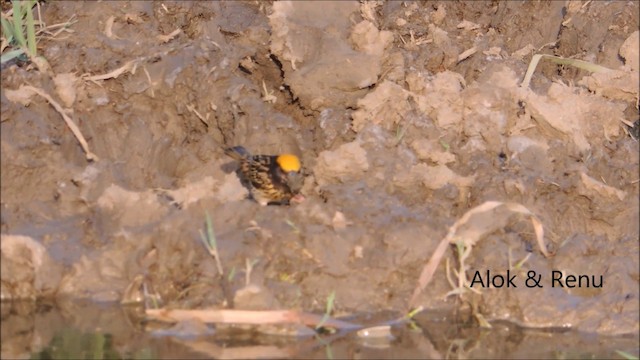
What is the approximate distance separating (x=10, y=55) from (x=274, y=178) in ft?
6.58

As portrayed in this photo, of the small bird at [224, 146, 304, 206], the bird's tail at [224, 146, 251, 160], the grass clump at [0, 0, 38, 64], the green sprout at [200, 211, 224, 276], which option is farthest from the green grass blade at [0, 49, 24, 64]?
the green sprout at [200, 211, 224, 276]

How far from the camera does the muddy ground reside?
7.24 metres

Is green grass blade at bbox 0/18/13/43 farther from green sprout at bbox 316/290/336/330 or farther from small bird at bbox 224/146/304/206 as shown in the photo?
green sprout at bbox 316/290/336/330

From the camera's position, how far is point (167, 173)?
328 inches

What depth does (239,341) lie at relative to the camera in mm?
6711

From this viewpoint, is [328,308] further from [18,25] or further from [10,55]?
[18,25]

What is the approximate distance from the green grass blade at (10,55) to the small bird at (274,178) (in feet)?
5.73

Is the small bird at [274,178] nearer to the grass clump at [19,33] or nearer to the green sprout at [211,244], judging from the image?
the green sprout at [211,244]

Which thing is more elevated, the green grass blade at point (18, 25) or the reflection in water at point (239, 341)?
the green grass blade at point (18, 25)

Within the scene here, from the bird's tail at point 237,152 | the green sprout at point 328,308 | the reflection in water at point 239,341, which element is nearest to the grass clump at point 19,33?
the bird's tail at point 237,152

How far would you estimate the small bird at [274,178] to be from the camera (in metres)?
7.75

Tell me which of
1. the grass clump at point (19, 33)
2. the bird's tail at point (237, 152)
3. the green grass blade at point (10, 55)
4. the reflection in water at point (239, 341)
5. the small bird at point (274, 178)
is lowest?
the reflection in water at point (239, 341)

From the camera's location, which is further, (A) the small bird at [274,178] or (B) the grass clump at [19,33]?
(B) the grass clump at [19,33]

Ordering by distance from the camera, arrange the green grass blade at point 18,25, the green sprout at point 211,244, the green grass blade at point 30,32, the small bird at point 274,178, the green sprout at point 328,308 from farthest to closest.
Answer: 1. the green grass blade at point 30,32
2. the green grass blade at point 18,25
3. the small bird at point 274,178
4. the green sprout at point 211,244
5. the green sprout at point 328,308
